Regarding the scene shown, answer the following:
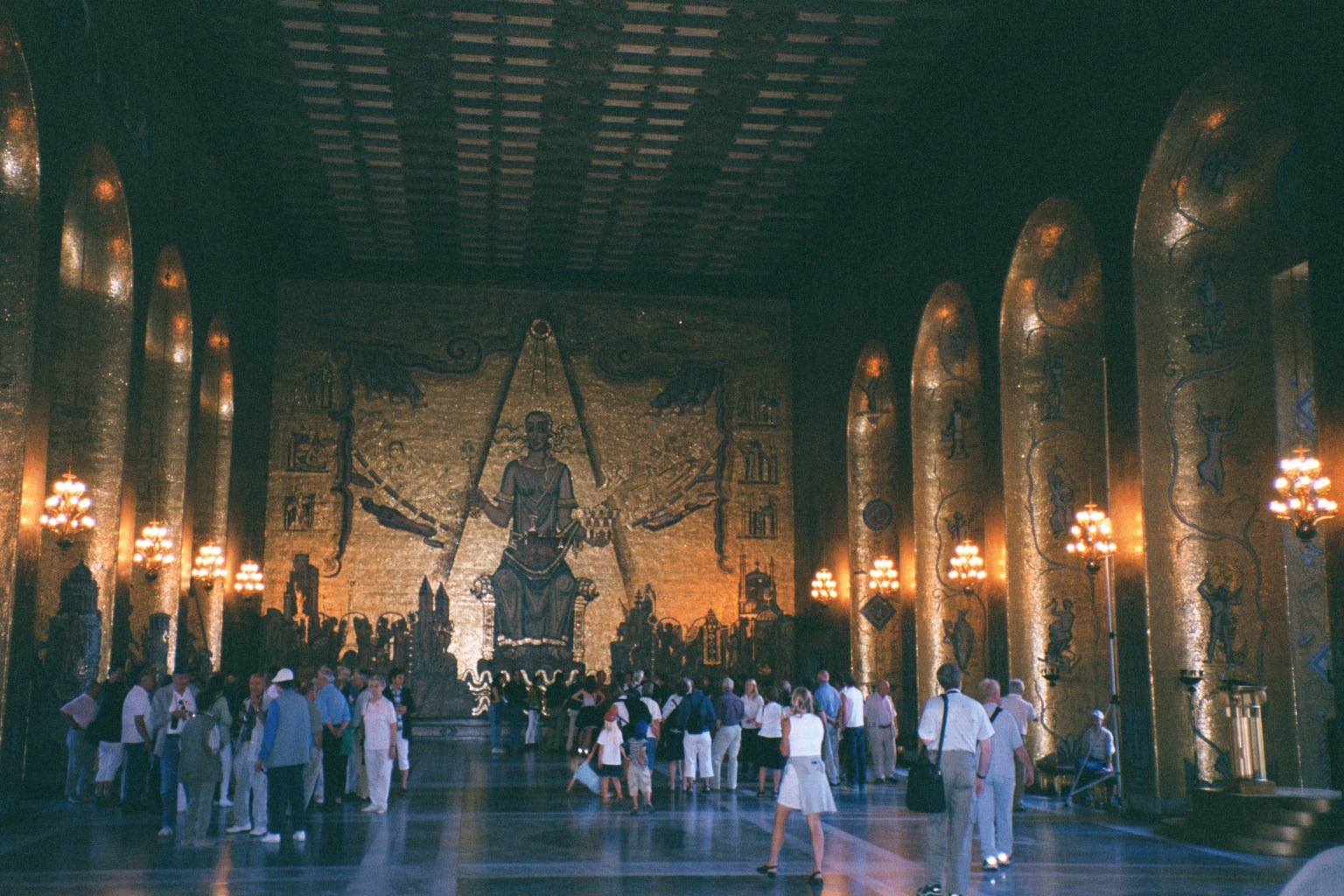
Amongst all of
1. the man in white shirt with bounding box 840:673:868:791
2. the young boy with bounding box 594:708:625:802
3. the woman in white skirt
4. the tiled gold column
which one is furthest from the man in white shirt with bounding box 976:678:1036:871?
the tiled gold column

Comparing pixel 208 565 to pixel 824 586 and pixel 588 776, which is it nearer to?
pixel 588 776

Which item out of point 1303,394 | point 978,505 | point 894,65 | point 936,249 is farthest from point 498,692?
point 1303,394

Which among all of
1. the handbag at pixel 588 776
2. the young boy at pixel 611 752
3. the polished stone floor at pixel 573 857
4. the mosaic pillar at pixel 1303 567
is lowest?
the polished stone floor at pixel 573 857

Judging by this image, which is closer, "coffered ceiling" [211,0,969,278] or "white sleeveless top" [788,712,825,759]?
"white sleeveless top" [788,712,825,759]

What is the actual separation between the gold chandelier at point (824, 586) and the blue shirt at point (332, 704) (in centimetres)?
1150

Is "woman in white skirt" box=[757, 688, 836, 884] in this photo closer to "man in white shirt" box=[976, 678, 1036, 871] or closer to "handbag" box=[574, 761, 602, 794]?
"man in white shirt" box=[976, 678, 1036, 871]

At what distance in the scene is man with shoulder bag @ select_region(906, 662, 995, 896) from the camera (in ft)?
25.6

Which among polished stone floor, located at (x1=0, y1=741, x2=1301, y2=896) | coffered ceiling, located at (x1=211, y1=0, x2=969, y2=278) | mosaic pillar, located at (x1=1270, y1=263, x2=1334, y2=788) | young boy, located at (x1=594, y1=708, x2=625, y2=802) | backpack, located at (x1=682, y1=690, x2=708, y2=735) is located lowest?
polished stone floor, located at (x1=0, y1=741, x2=1301, y2=896)

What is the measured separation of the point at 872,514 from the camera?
21.2m

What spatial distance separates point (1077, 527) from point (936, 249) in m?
5.81

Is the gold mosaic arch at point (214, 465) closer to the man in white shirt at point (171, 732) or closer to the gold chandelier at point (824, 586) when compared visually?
the man in white shirt at point (171, 732)

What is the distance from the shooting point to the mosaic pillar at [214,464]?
66.3 ft

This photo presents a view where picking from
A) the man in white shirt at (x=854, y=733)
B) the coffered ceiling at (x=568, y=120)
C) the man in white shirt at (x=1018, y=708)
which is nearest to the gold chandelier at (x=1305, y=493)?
the man in white shirt at (x=1018, y=708)

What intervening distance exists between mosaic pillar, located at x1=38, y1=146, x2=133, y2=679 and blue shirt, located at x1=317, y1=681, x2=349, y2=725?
124 inches
